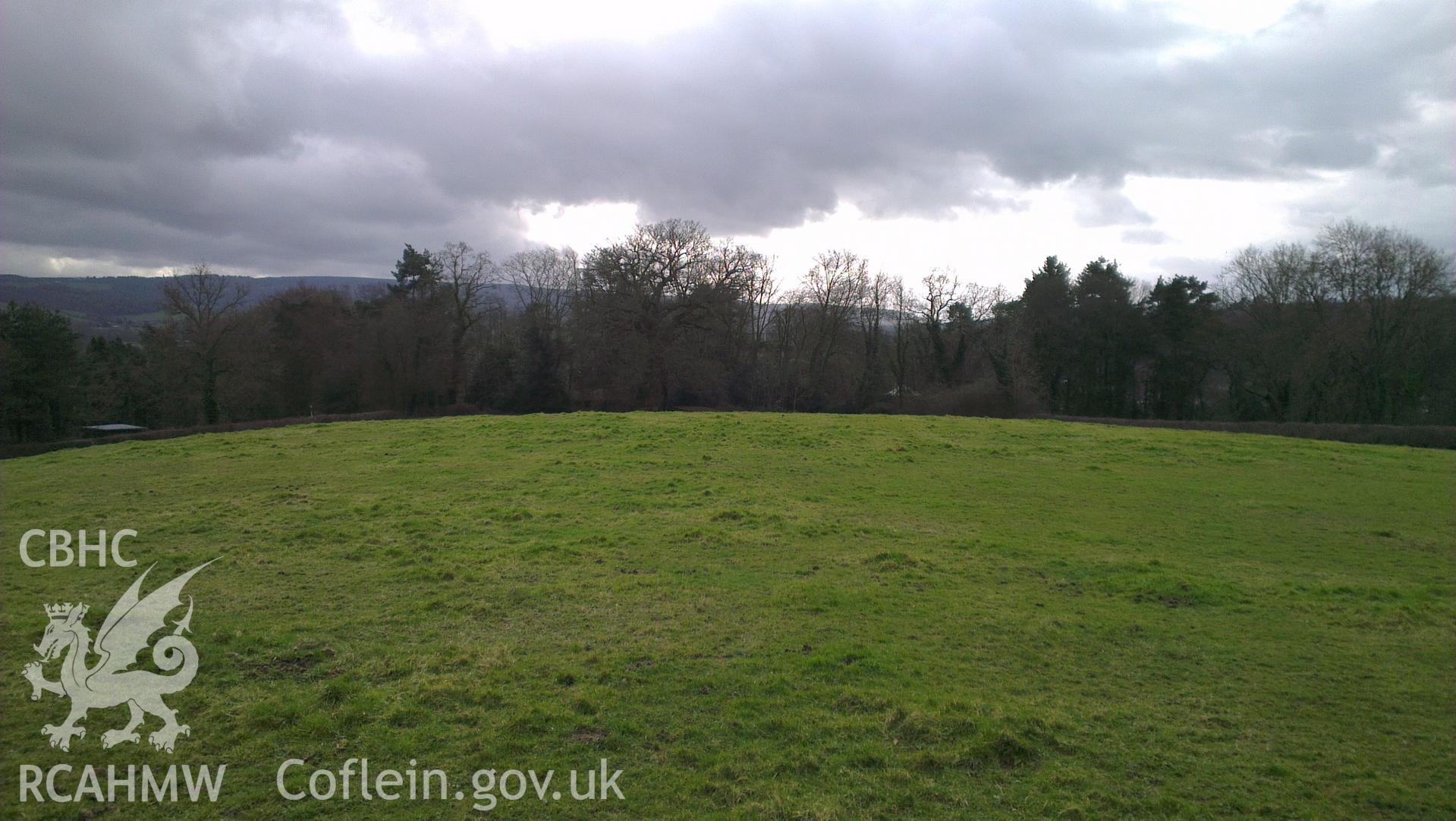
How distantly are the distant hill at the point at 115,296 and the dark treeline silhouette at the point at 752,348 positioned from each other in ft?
5.85

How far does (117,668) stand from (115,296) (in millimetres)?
90431

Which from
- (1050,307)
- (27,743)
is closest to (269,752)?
(27,743)

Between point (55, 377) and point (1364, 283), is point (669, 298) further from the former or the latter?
point (1364, 283)

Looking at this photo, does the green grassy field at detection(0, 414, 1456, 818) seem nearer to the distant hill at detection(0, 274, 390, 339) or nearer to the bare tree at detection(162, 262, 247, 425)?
the bare tree at detection(162, 262, 247, 425)

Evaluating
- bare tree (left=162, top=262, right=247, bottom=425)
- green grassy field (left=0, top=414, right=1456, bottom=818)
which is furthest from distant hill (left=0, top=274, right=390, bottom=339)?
green grassy field (left=0, top=414, right=1456, bottom=818)

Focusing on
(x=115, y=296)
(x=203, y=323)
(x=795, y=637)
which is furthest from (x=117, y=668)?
(x=115, y=296)

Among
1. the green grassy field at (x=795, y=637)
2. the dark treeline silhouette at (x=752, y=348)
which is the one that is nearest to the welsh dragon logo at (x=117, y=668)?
the green grassy field at (x=795, y=637)

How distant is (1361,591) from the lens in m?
9.22

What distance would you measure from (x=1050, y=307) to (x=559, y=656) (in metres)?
56.4

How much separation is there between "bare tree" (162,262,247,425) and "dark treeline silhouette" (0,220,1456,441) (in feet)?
0.37

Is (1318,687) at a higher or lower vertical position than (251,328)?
lower

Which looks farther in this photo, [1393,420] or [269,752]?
[1393,420]

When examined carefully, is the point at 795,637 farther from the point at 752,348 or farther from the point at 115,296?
the point at 115,296

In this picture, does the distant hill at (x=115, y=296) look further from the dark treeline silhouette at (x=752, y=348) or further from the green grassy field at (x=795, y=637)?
the green grassy field at (x=795, y=637)
